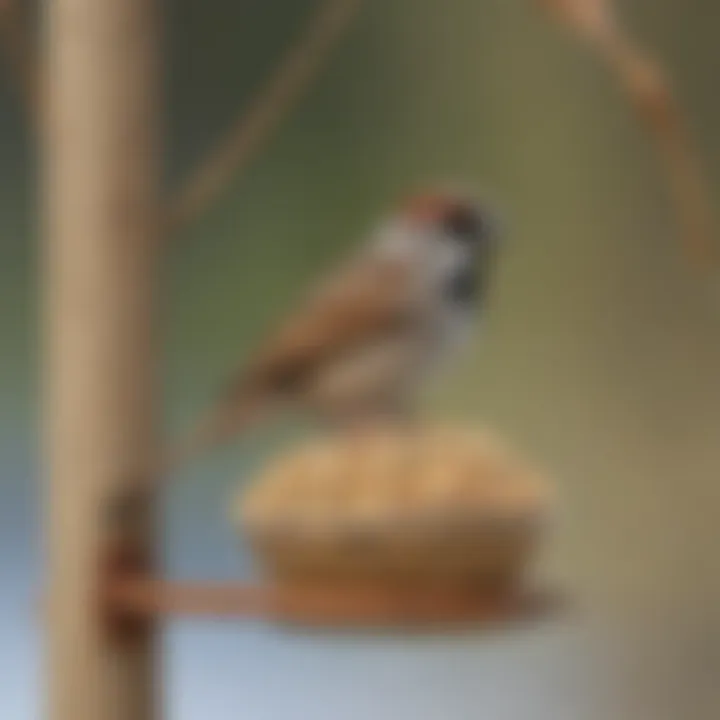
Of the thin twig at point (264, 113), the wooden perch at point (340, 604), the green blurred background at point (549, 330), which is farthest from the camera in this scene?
the green blurred background at point (549, 330)

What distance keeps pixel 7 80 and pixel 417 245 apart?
0.43 m

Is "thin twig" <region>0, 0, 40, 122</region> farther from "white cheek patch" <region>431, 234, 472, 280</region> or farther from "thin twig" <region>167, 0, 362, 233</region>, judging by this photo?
"white cheek patch" <region>431, 234, 472, 280</region>

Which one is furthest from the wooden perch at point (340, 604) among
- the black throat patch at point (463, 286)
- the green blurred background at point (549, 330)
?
the green blurred background at point (549, 330)

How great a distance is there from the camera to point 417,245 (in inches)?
22.2

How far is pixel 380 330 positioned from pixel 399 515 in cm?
9

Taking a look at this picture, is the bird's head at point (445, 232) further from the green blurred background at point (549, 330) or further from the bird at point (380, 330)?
the green blurred background at point (549, 330)

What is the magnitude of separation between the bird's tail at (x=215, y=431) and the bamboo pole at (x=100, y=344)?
0.04ft

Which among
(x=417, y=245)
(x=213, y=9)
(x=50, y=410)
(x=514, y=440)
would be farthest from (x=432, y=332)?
(x=213, y=9)

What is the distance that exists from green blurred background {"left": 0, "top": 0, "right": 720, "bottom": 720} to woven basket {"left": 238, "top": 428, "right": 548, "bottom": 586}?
306 mm

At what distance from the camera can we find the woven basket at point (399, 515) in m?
0.49

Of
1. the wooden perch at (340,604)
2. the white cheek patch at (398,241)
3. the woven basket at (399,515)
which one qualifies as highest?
the white cheek patch at (398,241)

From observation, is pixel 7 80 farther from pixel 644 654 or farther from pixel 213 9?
pixel 644 654

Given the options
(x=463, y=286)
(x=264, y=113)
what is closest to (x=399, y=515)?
(x=463, y=286)

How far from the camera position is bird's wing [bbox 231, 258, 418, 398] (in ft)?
1.81
